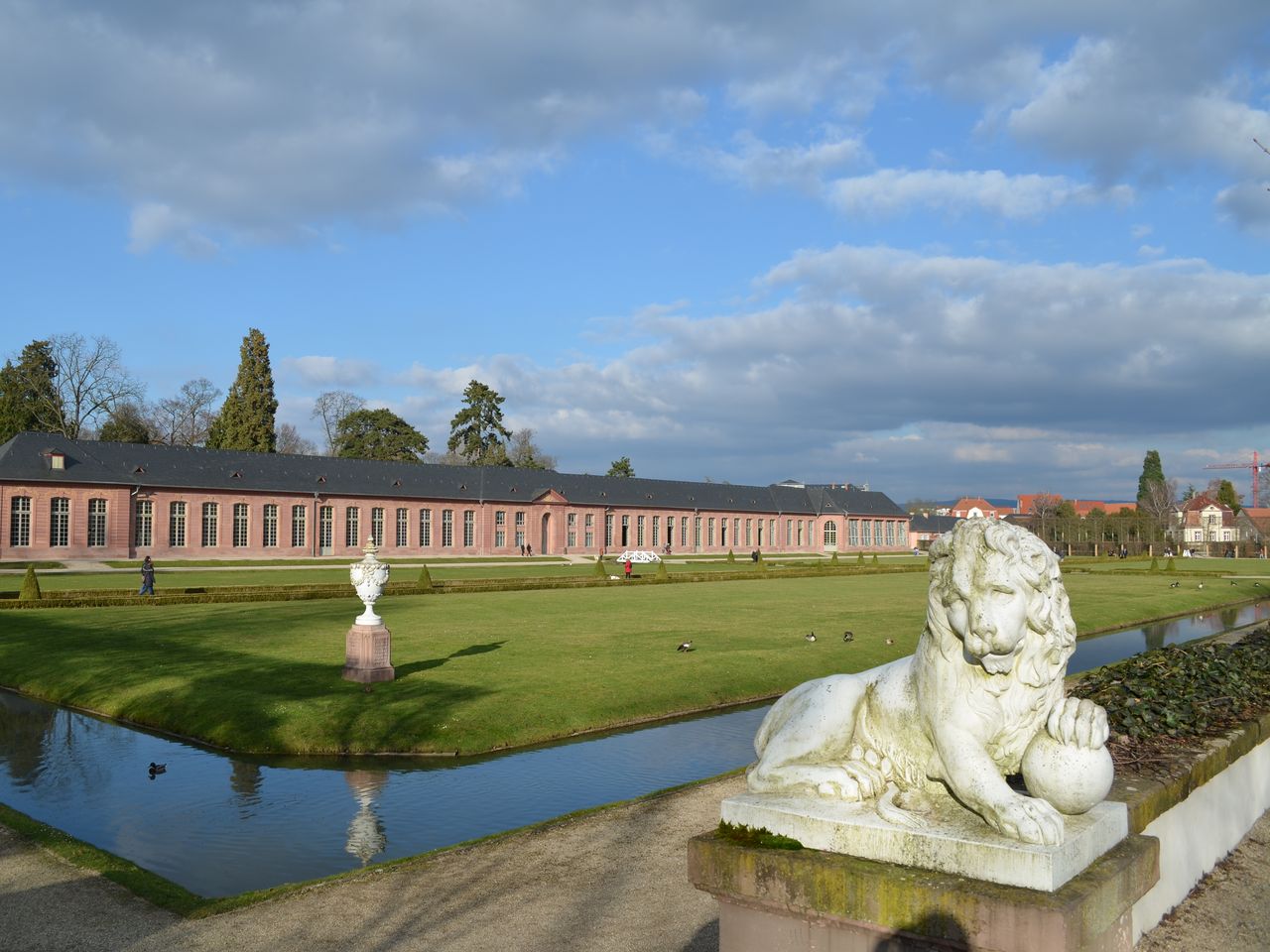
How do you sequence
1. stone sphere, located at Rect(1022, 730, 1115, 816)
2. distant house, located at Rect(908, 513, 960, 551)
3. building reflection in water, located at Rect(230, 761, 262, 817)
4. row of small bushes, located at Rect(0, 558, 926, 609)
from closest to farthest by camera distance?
1. stone sphere, located at Rect(1022, 730, 1115, 816)
2. building reflection in water, located at Rect(230, 761, 262, 817)
3. row of small bushes, located at Rect(0, 558, 926, 609)
4. distant house, located at Rect(908, 513, 960, 551)

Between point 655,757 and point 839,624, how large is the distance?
46.7 feet

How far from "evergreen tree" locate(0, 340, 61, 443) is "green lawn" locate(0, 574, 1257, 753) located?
4904 centimetres

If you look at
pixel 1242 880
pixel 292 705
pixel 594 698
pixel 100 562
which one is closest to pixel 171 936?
pixel 1242 880

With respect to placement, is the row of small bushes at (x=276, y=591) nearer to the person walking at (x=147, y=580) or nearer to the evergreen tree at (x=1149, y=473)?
the person walking at (x=147, y=580)

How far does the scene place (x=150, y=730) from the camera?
14438 millimetres

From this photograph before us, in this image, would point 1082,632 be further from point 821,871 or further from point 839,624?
point 821,871

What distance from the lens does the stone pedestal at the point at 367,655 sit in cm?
1600

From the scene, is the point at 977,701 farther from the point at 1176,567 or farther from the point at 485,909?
the point at 1176,567

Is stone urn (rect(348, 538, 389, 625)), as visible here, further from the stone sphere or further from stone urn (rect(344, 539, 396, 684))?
the stone sphere

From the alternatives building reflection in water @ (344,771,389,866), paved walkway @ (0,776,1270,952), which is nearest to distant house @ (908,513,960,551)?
building reflection in water @ (344,771,389,866)

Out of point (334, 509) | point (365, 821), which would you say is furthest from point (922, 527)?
point (365, 821)

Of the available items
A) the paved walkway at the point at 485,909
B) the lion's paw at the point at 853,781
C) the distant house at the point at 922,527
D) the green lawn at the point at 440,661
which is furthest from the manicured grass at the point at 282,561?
the distant house at the point at 922,527

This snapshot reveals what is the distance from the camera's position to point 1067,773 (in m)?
3.55

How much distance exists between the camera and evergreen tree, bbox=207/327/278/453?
70.8 meters
